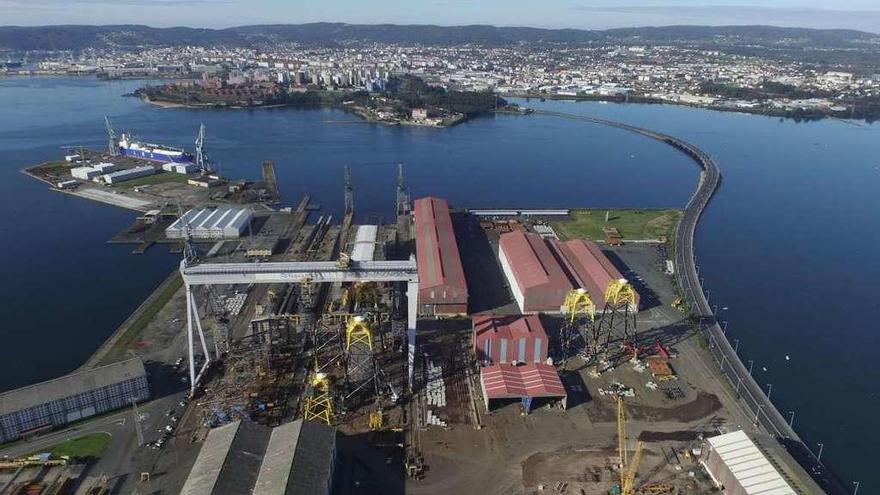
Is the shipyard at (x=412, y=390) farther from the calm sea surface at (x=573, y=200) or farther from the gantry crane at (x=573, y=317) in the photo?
the calm sea surface at (x=573, y=200)

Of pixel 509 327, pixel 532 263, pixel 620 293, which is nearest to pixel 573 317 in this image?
pixel 620 293

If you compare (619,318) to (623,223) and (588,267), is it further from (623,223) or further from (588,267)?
(623,223)

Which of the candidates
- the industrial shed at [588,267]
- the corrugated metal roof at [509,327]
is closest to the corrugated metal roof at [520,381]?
the corrugated metal roof at [509,327]

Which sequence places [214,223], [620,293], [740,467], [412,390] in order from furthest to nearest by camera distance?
1. [214,223]
2. [620,293]
3. [412,390]
4. [740,467]

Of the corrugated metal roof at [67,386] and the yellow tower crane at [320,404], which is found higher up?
the corrugated metal roof at [67,386]

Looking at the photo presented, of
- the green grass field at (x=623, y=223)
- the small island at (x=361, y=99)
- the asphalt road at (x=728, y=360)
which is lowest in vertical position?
the asphalt road at (x=728, y=360)

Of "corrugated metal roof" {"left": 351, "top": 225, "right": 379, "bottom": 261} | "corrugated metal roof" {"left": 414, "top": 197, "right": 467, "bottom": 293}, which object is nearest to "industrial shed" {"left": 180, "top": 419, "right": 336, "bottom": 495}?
"corrugated metal roof" {"left": 414, "top": 197, "right": 467, "bottom": 293}
